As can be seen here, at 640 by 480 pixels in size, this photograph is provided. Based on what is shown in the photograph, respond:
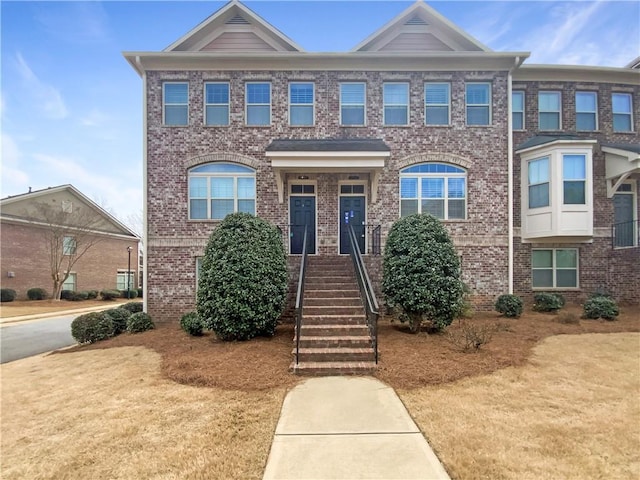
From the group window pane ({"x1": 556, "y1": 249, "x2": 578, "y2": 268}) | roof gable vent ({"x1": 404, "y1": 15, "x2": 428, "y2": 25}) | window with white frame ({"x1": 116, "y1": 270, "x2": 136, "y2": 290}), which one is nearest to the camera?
roof gable vent ({"x1": 404, "y1": 15, "x2": 428, "y2": 25})

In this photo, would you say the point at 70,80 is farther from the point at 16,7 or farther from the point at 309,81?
the point at 309,81

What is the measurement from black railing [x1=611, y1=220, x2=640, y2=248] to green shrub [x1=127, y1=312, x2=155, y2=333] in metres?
16.4

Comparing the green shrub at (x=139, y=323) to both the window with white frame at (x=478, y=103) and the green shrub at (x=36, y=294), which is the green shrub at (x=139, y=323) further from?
the green shrub at (x=36, y=294)

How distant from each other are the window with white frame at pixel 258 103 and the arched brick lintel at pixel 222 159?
1.25 m

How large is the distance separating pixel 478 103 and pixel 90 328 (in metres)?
14.1

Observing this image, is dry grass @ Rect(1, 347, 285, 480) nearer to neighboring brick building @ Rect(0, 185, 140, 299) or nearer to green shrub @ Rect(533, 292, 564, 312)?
green shrub @ Rect(533, 292, 564, 312)

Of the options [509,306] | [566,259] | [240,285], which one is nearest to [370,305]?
[240,285]

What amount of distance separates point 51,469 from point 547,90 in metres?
17.2

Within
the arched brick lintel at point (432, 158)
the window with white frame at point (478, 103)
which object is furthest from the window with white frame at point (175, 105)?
the window with white frame at point (478, 103)

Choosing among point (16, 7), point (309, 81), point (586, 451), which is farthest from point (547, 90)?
point (16, 7)

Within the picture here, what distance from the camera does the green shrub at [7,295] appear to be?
874 inches

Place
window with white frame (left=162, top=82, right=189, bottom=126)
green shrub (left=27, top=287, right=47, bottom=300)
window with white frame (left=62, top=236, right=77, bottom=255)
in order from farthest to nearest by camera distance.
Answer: window with white frame (left=62, top=236, right=77, bottom=255)
green shrub (left=27, top=287, right=47, bottom=300)
window with white frame (left=162, top=82, right=189, bottom=126)

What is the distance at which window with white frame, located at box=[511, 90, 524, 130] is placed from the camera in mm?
13812

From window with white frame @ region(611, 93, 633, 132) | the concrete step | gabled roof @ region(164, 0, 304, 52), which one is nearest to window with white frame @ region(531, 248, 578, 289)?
window with white frame @ region(611, 93, 633, 132)
